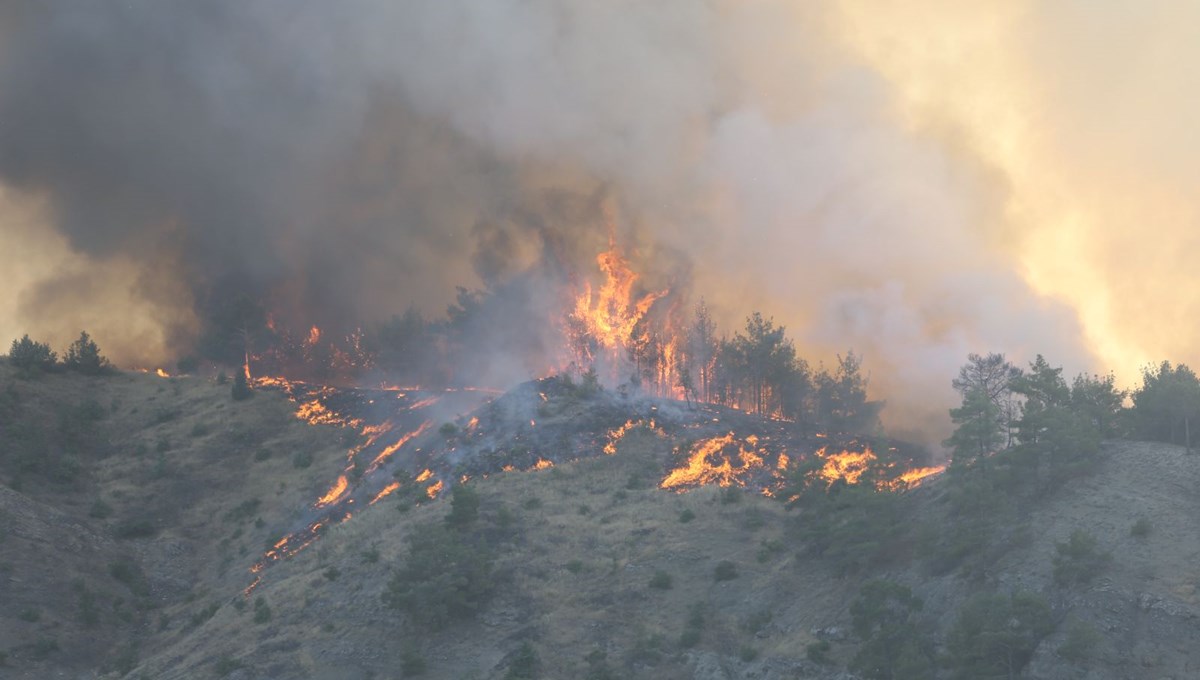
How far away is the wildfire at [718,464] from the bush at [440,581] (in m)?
32.5

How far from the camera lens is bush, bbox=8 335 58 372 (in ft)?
582

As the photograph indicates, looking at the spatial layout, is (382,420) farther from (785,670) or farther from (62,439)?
(785,670)

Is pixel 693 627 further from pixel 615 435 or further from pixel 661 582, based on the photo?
pixel 615 435

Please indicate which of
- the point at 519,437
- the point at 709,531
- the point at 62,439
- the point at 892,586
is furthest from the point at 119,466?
the point at 892,586

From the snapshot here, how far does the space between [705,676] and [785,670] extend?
264 inches

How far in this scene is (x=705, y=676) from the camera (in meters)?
94.6

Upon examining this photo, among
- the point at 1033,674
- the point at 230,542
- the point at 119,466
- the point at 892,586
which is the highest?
the point at 119,466

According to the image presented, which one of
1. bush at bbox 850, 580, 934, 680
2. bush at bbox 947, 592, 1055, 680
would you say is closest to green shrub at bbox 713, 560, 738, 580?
bush at bbox 850, 580, 934, 680

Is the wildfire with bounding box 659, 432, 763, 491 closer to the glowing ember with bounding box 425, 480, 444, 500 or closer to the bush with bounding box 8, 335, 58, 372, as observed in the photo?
the glowing ember with bounding box 425, 480, 444, 500

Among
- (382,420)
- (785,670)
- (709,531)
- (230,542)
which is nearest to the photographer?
(785,670)

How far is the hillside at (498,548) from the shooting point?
301ft

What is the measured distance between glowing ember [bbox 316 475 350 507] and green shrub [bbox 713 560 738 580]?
53.2 meters

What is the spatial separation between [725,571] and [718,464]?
3374 cm

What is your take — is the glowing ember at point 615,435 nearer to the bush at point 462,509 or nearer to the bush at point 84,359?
the bush at point 462,509
